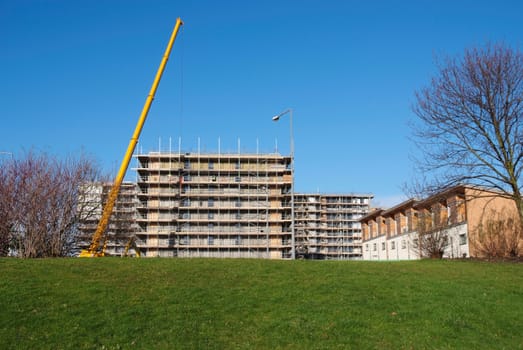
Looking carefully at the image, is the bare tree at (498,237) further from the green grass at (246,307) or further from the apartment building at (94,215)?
the apartment building at (94,215)

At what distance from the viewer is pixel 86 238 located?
123ft

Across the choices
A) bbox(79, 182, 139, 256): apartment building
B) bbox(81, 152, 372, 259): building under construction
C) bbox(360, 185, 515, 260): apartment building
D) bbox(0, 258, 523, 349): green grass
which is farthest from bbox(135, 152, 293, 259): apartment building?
bbox(0, 258, 523, 349): green grass

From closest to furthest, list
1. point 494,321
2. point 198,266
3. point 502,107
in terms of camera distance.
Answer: point 494,321 → point 198,266 → point 502,107

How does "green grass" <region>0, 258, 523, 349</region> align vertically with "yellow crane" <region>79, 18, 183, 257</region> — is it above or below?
below

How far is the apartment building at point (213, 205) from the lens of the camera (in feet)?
309

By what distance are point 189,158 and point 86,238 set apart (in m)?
63.9

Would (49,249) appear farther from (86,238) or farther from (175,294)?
(175,294)

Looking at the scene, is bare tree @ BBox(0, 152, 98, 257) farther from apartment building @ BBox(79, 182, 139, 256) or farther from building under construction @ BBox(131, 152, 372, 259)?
building under construction @ BBox(131, 152, 372, 259)

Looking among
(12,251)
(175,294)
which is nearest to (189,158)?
(12,251)

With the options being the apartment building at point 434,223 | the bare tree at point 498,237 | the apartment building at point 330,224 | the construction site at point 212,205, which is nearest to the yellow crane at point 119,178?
the apartment building at point 434,223

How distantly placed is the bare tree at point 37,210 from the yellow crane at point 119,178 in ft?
5.34

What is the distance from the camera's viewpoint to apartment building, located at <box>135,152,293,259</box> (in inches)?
3708


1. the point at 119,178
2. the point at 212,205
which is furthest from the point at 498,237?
the point at 212,205

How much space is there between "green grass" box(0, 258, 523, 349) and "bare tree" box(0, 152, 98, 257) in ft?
27.6
